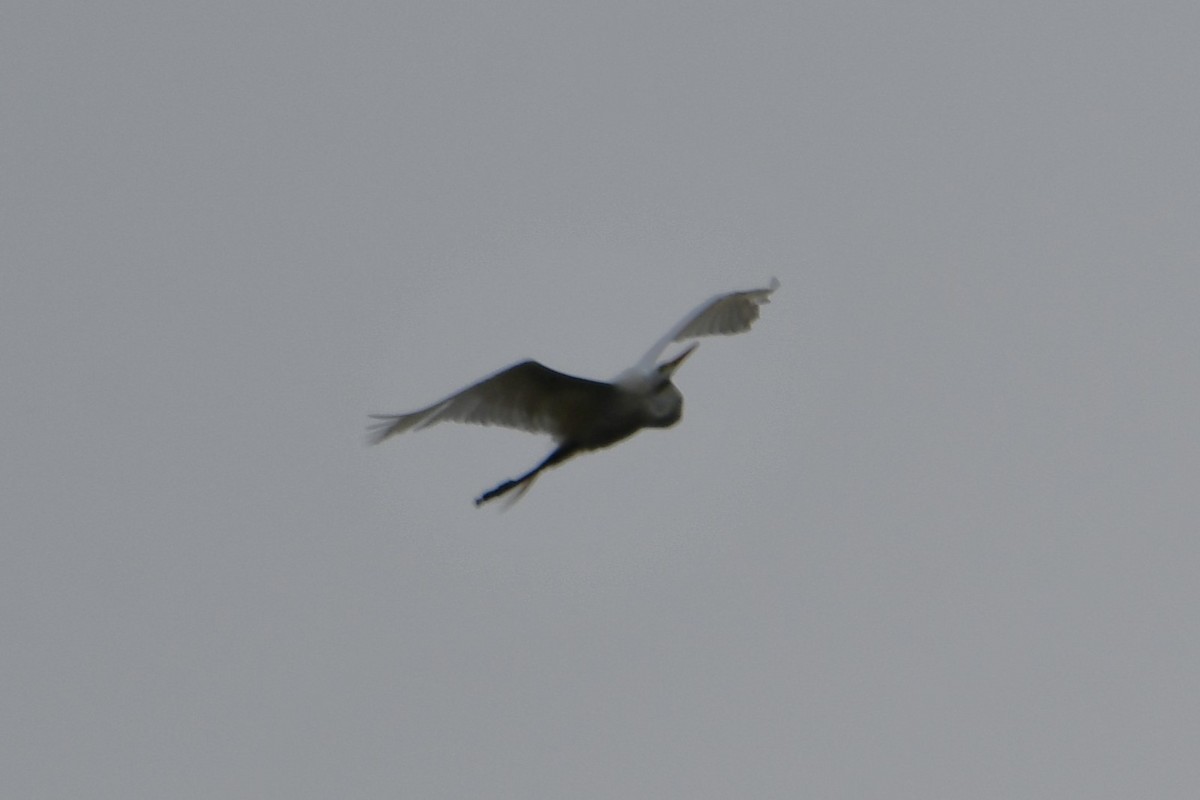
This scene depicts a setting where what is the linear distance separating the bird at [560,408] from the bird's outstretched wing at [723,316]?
444 millimetres

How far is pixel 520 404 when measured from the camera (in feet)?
45.9

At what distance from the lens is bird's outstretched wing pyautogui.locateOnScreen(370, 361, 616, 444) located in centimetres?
1359

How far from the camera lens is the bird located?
13.6 metres

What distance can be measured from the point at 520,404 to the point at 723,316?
228cm

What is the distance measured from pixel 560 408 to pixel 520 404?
14.0 inches

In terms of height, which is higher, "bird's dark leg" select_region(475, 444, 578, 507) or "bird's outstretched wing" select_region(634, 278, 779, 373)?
"bird's outstretched wing" select_region(634, 278, 779, 373)

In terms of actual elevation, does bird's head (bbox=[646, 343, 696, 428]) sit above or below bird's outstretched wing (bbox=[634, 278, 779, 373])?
below

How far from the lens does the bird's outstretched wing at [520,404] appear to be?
1359 cm

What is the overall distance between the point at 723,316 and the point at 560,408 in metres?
2.11

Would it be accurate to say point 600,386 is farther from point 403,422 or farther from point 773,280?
point 773,280

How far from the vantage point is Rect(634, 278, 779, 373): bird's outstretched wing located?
1484 centimetres

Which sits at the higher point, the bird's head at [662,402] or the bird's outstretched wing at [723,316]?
the bird's outstretched wing at [723,316]

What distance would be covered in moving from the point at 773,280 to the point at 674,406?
103 inches

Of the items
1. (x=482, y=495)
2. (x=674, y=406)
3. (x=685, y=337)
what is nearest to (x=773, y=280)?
(x=685, y=337)
